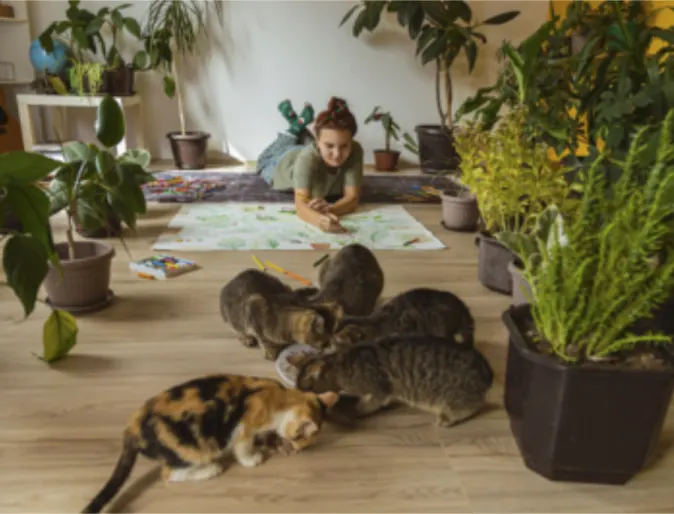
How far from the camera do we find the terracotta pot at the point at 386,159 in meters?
3.43

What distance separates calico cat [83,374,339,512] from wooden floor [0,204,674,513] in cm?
2

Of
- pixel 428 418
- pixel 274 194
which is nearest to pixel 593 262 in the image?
pixel 428 418

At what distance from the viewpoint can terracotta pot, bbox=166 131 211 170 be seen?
10.7 feet

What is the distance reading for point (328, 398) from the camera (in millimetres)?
906

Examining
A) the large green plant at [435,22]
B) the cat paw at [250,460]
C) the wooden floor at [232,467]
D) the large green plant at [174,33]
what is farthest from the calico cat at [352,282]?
the large green plant at [174,33]

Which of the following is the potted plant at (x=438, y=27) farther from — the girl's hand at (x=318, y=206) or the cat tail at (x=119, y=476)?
the cat tail at (x=119, y=476)

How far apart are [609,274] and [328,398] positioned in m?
0.45

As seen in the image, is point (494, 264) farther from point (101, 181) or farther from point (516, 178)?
point (101, 181)

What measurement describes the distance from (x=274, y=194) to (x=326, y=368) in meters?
1.80

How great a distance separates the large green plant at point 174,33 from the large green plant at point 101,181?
6.70 ft

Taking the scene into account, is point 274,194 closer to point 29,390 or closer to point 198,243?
point 198,243

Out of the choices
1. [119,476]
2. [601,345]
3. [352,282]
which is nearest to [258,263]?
[352,282]

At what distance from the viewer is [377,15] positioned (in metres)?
3.14

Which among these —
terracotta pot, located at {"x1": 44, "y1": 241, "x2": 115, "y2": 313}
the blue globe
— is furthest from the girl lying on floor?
the blue globe
